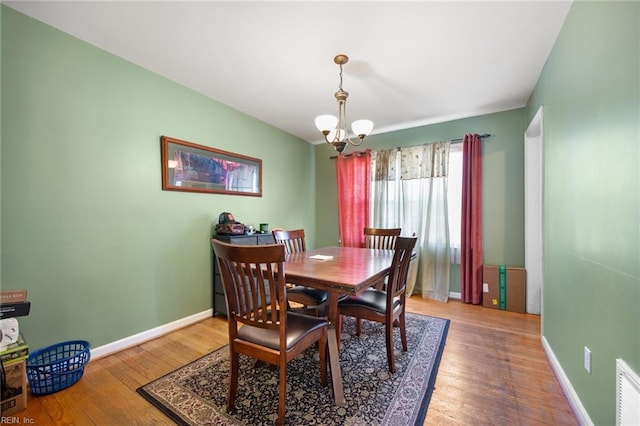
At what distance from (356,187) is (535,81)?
2.46 meters

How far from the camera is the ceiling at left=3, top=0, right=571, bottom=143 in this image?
1716 mm

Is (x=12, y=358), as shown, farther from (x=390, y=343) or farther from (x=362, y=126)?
(x=362, y=126)

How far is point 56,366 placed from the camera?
172 centimetres

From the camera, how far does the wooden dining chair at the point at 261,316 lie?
4.32ft

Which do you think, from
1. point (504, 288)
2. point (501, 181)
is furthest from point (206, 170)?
point (504, 288)

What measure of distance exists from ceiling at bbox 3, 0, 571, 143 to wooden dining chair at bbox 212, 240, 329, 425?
160cm

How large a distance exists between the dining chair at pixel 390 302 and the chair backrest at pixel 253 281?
761mm

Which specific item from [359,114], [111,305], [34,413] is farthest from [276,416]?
[359,114]

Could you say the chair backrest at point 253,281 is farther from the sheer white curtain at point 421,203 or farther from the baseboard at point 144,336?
the sheer white curtain at point 421,203

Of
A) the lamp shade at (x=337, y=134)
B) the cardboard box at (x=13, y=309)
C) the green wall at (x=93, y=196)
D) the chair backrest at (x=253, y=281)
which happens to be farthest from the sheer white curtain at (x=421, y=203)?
the cardboard box at (x=13, y=309)

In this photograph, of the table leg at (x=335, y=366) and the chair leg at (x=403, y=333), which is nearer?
the table leg at (x=335, y=366)

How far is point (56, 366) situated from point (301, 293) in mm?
1724

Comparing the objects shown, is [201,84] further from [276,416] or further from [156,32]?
[276,416]

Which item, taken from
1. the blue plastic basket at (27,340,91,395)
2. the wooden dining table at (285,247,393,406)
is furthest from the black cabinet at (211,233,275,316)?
the blue plastic basket at (27,340,91,395)
